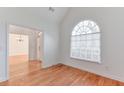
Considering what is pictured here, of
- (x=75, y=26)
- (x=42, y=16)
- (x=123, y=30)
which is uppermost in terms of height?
(x=42, y=16)

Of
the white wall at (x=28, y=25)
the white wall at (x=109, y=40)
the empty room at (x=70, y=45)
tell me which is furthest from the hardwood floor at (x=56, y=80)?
the white wall at (x=28, y=25)

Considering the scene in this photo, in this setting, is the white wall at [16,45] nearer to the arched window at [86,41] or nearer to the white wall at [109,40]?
the arched window at [86,41]

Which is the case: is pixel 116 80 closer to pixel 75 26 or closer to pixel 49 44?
pixel 75 26

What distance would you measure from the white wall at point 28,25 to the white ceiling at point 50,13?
143mm

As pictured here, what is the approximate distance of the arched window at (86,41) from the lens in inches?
155

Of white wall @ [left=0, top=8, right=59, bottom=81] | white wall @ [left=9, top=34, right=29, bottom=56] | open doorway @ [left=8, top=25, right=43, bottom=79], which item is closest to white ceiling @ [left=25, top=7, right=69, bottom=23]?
white wall @ [left=0, top=8, right=59, bottom=81]

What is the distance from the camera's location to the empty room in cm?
305

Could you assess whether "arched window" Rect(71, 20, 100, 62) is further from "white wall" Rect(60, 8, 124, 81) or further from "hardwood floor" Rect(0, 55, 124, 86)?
"hardwood floor" Rect(0, 55, 124, 86)

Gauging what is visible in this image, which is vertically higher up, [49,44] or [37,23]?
[37,23]

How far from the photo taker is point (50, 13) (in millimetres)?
4430

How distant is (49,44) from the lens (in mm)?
4891
